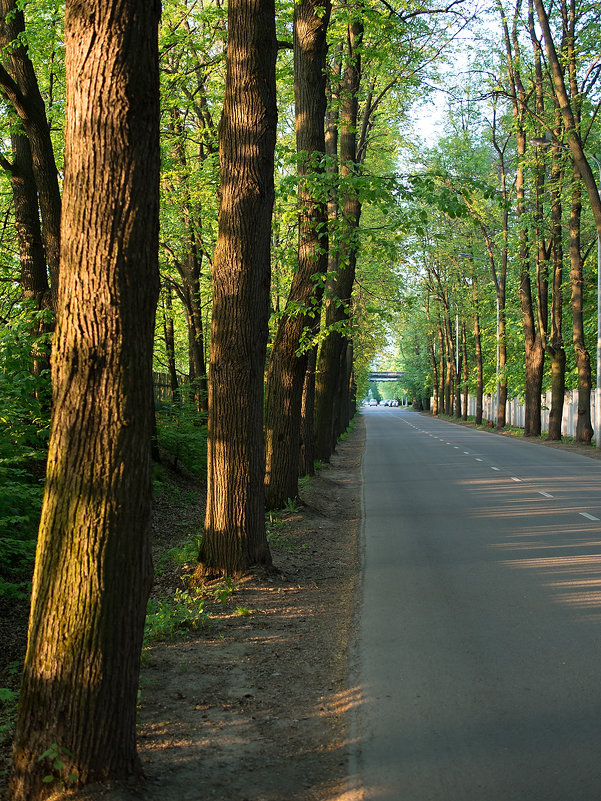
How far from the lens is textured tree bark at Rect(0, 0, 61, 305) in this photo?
14.1m

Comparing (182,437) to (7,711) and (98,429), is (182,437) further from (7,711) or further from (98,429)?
(98,429)

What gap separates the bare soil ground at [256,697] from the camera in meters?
4.62

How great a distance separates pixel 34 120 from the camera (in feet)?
46.6

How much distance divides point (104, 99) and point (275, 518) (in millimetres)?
9855

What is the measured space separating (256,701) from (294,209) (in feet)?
30.6

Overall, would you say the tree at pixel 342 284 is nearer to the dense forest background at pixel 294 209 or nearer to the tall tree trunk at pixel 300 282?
the dense forest background at pixel 294 209

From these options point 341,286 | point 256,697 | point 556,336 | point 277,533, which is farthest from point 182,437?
point 556,336

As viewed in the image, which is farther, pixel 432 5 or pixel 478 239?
pixel 478 239

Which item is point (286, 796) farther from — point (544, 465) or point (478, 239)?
point (478, 239)

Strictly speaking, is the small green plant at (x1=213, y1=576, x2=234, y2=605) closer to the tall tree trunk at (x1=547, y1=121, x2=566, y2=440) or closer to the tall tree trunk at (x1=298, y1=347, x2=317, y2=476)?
the tall tree trunk at (x1=298, y1=347, x2=317, y2=476)

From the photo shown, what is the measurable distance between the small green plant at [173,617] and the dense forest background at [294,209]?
0.90 meters

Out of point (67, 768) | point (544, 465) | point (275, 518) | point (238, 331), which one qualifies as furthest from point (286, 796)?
point (544, 465)

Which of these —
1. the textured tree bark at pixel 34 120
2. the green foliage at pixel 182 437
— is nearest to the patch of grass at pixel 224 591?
the textured tree bark at pixel 34 120

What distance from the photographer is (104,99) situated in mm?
4504
